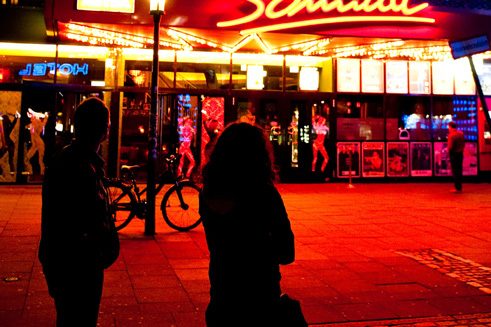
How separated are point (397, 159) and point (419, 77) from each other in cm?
288

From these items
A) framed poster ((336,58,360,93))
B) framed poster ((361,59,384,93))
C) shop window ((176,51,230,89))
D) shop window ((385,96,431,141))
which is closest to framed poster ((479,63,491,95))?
shop window ((385,96,431,141))

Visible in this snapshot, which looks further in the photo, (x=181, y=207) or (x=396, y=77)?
(x=396, y=77)

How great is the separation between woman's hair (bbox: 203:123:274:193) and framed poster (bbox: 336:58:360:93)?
Result: 49.4ft

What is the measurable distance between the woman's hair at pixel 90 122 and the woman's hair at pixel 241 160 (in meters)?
1.00

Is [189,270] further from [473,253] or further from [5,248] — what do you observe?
[473,253]

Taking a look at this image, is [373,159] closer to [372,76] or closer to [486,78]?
[372,76]

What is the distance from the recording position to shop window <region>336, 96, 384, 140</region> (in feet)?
56.7

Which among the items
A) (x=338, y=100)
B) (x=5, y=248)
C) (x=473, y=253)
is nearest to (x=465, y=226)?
(x=473, y=253)

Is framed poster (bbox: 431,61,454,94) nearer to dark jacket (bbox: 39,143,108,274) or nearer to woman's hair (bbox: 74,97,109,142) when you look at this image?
woman's hair (bbox: 74,97,109,142)

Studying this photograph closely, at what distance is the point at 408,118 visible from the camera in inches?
701

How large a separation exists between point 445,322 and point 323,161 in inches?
489

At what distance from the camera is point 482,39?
887cm

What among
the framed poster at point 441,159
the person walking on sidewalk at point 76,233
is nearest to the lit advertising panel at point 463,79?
the framed poster at point 441,159

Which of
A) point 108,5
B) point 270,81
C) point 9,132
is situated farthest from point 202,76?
point 9,132
